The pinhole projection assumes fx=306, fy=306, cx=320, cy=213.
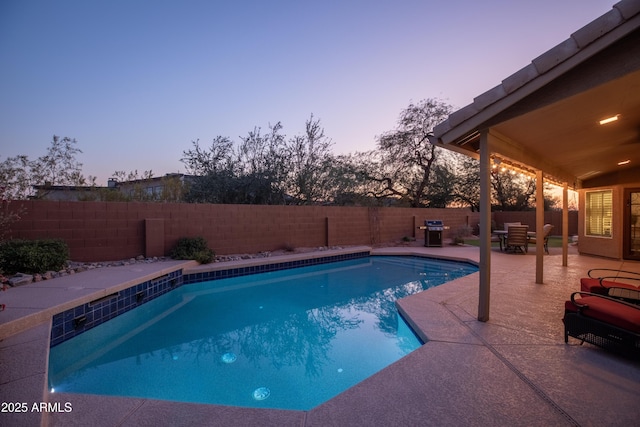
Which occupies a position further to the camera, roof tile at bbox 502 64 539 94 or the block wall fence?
the block wall fence

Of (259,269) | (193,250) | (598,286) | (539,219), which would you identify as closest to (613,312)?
(598,286)

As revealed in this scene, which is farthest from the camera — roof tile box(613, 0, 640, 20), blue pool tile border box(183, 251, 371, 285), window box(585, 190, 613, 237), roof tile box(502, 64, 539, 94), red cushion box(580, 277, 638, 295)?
window box(585, 190, 613, 237)

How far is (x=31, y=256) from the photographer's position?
579cm

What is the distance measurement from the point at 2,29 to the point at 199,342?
5687 mm

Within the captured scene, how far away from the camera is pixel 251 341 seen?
14.8ft

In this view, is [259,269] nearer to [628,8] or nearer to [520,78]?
[520,78]

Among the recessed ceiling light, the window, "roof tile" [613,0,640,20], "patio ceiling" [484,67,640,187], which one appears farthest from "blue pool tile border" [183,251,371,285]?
"roof tile" [613,0,640,20]

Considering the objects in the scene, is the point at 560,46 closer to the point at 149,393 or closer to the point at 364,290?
the point at 149,393

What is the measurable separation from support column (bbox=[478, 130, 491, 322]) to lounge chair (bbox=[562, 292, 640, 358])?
2.81 feet

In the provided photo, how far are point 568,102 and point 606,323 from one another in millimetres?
2251

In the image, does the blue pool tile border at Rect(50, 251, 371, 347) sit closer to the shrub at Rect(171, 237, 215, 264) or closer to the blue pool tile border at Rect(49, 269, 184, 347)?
the blue pool tile border at Rect(49, 269, 184, 347)

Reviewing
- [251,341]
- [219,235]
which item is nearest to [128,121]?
[219,235]

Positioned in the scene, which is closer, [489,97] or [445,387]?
[445,387]

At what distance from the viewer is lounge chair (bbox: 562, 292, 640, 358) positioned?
2816 mm
